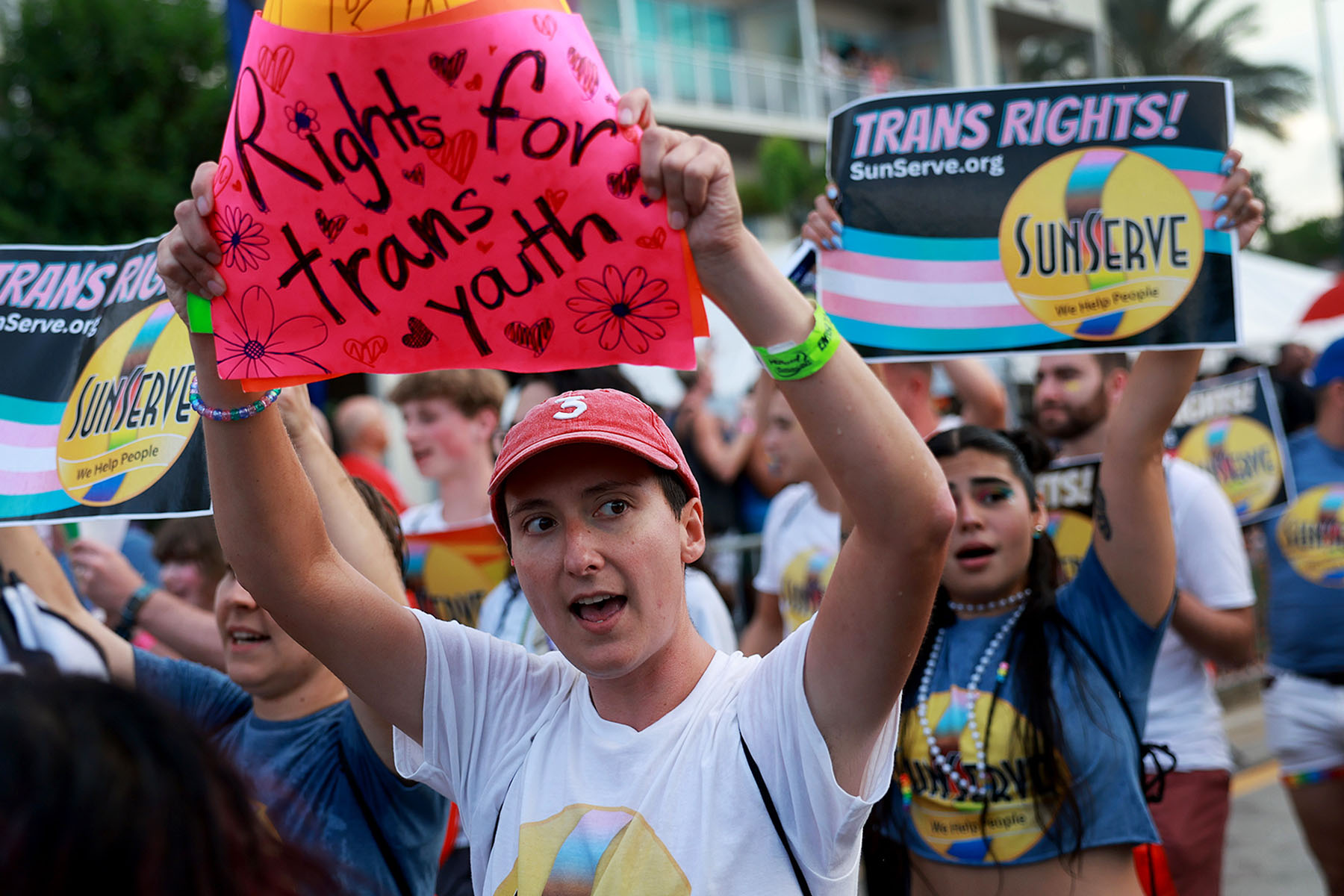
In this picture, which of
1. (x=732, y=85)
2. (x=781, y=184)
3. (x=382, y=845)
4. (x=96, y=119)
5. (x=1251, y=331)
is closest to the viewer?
(x=382, y=845)

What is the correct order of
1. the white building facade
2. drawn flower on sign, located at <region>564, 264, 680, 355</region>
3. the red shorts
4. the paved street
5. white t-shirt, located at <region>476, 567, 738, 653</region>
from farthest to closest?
the white building facade
the paved street
the red shorts
white t-shirt, located at <region>476, 567, 738, 653</region>
drawn flower on sign, located at <region>564, 264, 680, 355</region>

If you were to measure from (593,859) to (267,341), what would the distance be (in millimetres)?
897

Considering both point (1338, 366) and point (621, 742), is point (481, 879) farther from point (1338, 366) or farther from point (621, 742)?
point (1338, 366)

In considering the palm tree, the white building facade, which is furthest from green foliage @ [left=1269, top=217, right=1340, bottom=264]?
the white building facade

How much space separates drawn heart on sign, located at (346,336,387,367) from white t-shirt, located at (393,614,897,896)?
0.49m

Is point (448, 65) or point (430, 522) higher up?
point (448, 65)

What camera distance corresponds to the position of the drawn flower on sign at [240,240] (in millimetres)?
1843

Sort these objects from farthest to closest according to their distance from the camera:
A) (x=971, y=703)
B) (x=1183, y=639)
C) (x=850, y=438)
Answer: (x=1183, y=639), (x=971, y=703), (x=850, y=438)

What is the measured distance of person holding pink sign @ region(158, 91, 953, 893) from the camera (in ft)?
5.44

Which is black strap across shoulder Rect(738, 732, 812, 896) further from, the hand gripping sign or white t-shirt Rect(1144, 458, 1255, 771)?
white t-shirt Rect(1144, 458, 1255, 771)

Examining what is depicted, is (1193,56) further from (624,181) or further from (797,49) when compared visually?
(624,181)

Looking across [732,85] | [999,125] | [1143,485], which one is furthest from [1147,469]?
[732,85]

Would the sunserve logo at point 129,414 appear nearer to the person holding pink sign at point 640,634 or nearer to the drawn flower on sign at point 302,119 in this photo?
the person holding pink sign at point 640,634

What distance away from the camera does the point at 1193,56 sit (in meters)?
30.4
